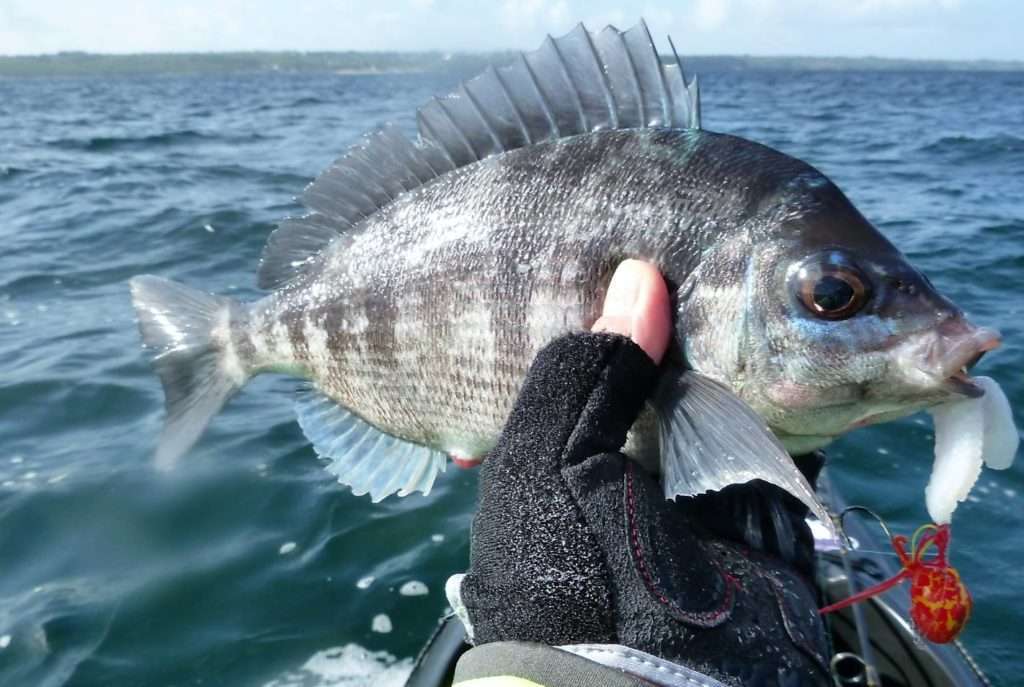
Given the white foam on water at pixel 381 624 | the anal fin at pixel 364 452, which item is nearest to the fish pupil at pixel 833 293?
the anal fin at pixel 364 452

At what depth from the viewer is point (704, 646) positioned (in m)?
1.45

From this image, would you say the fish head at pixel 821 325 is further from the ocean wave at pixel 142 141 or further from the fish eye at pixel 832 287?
the ocean wave at pixel 142 141

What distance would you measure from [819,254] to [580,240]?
506 mm

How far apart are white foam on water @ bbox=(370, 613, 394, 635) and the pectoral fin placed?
96.1 inches

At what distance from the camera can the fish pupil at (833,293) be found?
5.27 feet

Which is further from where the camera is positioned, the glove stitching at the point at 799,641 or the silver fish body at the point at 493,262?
the silver fish body at the point at 493,262

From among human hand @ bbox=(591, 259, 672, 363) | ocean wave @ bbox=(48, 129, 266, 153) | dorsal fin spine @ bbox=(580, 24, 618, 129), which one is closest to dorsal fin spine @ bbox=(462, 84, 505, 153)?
dorsal fin spine @ bbox=(580, 24, 618, 129)

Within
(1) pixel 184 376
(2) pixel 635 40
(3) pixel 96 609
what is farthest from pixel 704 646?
(3) pixel 96 609

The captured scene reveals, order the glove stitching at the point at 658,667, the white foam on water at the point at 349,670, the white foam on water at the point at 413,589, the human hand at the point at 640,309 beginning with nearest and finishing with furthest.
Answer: the glove stitching at the point at 658,667, the human hand at the point at 640,309, the white foam on water at the point at 349,670, the white foam on water at the point at 413,589

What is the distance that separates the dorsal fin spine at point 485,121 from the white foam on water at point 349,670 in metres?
2.30

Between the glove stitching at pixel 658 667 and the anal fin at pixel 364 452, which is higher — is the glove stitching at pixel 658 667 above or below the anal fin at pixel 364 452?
above

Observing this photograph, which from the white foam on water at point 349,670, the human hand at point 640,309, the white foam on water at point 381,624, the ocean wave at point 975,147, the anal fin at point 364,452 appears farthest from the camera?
the ocean wave at point 975,147

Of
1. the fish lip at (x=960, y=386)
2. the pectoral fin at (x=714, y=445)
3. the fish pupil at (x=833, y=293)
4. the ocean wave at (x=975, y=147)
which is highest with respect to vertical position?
the fish pupil at (x=833, y=293)

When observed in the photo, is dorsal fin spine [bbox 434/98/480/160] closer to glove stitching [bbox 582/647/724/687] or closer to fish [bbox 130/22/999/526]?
fish [bbox 130/22/999/526]
